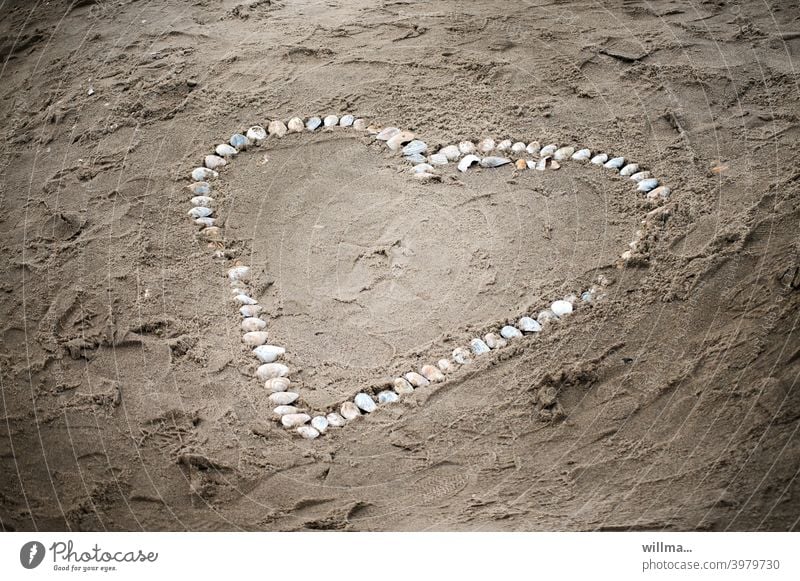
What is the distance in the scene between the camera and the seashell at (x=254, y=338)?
3.49m

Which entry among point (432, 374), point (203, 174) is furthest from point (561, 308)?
point (203, 174)

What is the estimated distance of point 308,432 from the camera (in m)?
3.18

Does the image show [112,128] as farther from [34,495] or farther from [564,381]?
[564,381]

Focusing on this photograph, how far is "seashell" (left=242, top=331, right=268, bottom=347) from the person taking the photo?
349 cm

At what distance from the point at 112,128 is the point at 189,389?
1.67 meters

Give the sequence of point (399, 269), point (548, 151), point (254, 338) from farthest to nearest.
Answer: point (548, 151)
point (399, 269)
point (254, 338)

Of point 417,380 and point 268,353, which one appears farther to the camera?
point 268,353

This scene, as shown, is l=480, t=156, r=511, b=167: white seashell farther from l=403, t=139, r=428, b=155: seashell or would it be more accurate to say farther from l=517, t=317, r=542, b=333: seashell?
l=517, t=317, r=542, b=333: seashell

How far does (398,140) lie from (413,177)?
0.81 feet

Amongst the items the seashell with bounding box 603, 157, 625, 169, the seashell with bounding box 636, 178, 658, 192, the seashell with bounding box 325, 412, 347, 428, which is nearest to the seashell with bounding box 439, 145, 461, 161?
the seashell with bounding box 603, 157, 625, 169

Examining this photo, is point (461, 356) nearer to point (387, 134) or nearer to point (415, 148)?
point (415, 148)

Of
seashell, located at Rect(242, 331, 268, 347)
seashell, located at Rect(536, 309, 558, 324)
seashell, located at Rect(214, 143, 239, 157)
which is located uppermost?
seashell, located at Rect(214, 143, 239, 157)

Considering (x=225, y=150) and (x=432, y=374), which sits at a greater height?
(x=225, y=150)
